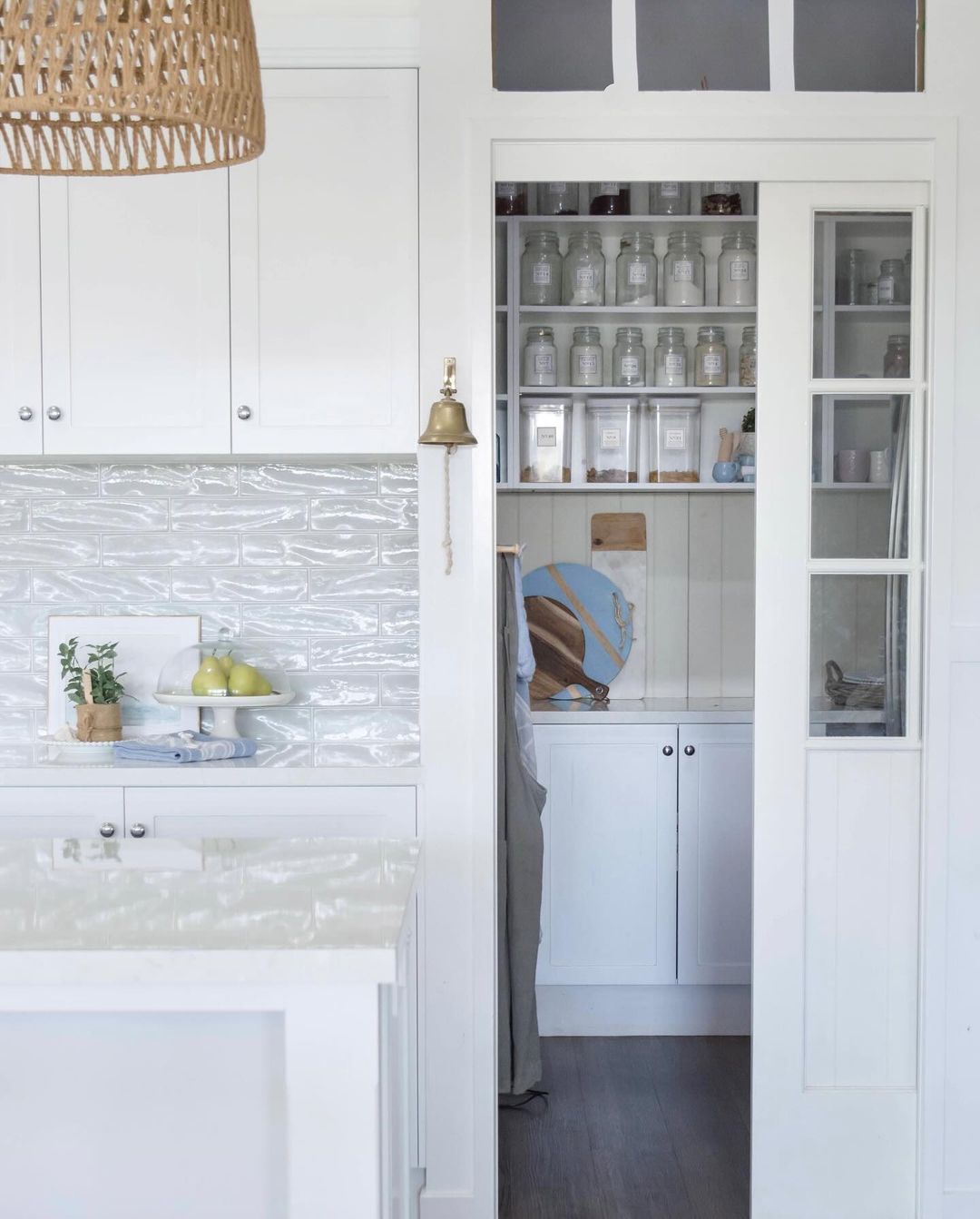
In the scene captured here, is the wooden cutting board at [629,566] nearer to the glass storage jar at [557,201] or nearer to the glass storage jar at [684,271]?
the glass storage jar at [684,271]

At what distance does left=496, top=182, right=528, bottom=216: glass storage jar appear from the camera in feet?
12.5

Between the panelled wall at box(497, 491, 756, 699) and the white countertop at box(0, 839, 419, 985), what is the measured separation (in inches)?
90.7

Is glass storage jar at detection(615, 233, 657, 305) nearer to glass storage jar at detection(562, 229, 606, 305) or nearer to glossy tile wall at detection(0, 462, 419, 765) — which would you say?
glass storage jar at detection(562, 229, 606, 305)

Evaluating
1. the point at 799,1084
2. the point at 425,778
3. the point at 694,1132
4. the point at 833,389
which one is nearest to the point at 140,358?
the point at 425,778

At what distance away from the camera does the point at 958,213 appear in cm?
251

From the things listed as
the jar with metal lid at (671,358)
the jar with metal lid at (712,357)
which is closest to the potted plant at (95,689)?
the jar with metal lid at (671,358)

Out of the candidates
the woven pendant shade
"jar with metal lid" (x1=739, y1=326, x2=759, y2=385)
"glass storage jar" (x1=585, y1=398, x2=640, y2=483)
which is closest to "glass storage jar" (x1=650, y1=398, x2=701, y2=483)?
"glass storage jar" (x1=585, y1=398, x2=640, y2=483)

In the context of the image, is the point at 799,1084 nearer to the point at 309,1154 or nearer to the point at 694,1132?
the point at 694,1132

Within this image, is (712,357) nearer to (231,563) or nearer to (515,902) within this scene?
(231,563)

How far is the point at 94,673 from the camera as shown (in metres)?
2.98

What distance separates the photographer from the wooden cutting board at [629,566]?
4.08m

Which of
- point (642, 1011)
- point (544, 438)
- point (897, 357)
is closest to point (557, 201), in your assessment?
point (544, 438)

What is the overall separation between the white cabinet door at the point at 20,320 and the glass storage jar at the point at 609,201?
180 centimetres

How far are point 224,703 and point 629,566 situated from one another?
1672mm
